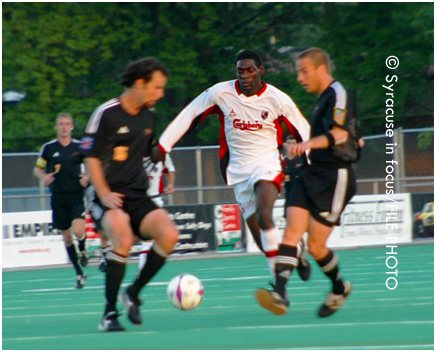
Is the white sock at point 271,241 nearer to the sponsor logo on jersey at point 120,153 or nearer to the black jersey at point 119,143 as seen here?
the black jersey at point 119,143

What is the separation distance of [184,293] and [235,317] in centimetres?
53

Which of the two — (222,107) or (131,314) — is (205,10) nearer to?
(222,107)

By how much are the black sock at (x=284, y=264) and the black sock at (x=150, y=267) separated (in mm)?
965

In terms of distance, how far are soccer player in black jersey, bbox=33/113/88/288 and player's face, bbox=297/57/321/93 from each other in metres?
4.73

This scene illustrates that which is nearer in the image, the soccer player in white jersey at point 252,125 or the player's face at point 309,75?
the player's face at point 309,75

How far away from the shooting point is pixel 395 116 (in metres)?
25.0

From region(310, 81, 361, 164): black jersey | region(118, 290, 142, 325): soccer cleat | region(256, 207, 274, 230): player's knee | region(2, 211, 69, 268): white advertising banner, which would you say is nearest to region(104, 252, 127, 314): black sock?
region(118, 290, 142, 325): soccer cleat

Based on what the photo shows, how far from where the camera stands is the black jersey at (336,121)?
597 centimetres

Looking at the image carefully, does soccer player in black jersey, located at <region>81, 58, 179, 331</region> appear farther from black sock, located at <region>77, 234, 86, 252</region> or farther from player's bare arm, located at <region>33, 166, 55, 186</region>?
black sock, located at <region>77, 234, 86, 252</region>

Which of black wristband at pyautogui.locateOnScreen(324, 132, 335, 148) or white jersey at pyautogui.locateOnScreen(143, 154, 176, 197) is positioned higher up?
black wristband at pyautogui.locateOnScreen(324, 132, 335, 148)

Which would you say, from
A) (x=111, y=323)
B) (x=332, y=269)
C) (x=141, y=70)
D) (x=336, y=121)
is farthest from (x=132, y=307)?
(x=336, y=121)

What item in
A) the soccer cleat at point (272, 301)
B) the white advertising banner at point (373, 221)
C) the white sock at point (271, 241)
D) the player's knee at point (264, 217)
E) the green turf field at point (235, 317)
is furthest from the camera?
the white advertising banner at point (373, 221)

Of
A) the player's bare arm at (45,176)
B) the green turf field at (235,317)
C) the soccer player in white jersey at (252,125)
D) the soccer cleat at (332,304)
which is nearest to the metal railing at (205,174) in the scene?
the green turf field at (235,317)

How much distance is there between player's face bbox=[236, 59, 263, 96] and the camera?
23.0 feet
